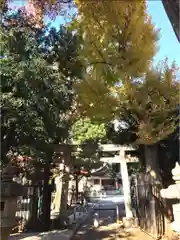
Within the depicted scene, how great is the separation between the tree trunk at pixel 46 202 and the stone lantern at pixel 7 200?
4.56m

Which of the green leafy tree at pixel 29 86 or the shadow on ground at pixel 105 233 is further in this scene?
the shadow on ground at pixel 105 233

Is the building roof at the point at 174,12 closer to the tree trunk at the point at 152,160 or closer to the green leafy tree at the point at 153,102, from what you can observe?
the green leafy tree at the point at 153,102

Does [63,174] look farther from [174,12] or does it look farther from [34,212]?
[174,12]

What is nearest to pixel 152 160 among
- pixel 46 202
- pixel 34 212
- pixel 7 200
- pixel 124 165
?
pixel 124 165

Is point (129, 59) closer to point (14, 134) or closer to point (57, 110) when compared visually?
point (57, 110)

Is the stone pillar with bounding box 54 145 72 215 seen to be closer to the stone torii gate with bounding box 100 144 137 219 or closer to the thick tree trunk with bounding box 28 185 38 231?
the thick tree trunk with bounding box 28 185 38 231

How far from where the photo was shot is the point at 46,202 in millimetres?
9758

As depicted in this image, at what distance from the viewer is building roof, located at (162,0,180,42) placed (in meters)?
2.76

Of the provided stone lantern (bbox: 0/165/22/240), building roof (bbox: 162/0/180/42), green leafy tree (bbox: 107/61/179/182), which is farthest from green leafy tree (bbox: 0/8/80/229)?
building roof (bbox: 162/0/180/42)

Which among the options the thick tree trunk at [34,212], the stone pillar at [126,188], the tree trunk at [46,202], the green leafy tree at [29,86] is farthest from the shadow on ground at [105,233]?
the green leafy tree at [29,86]

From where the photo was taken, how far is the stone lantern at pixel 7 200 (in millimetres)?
4895

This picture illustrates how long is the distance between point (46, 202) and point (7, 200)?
492 centimetres

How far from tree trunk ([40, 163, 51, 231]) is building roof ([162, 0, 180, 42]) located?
7.83 m

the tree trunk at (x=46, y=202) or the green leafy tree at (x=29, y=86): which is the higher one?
the green leafy tree at (x=29, y=86)
